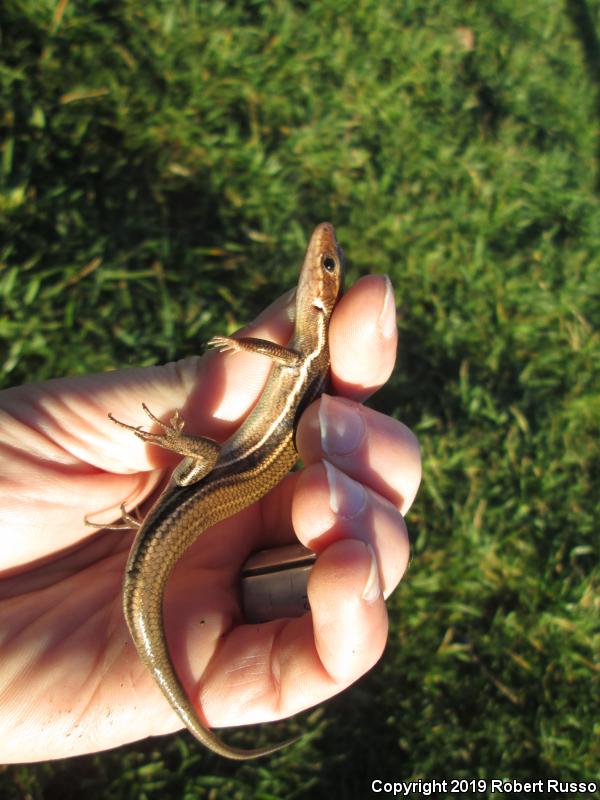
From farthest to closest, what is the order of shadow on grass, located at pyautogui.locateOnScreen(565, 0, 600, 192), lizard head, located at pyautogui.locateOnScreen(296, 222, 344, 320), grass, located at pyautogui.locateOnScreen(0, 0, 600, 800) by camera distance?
1. shadow on grass, located at pyautogui.locateOnScreen(565, 0, 600, 192)
2. grass, located at pyautogui.locateOnScreen(0, 0, 600, 800)
3. lizard head, located at pyautogui.locateOnScreen(296, 222, 344, 320)

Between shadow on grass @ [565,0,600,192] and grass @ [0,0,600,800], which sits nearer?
grass @ [0,0,600,800]

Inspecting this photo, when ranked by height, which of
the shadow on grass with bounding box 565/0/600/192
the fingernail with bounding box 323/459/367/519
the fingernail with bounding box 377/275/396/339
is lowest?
the fingernail with bounding box 323/459/367/519

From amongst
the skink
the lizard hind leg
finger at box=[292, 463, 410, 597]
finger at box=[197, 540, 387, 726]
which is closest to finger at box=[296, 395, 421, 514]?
finger at box=[292, 463, 410, 597]

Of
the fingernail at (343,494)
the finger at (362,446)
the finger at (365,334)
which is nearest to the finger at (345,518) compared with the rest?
the fingernail at (343,494)

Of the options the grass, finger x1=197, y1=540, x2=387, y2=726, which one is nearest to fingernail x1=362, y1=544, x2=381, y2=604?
finger x1=197, y1=540, x2=387, y2=726

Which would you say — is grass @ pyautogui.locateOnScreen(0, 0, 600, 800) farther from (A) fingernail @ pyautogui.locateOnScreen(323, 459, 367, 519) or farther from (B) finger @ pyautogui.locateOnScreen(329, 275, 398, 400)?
(A) fingernail @ pyautogui.locateOnScreen(323, 459, 367, 519)

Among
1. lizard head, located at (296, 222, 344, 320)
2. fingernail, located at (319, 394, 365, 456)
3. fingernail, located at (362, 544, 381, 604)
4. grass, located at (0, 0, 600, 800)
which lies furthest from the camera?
grass, located at (0, 0, 600, 800)

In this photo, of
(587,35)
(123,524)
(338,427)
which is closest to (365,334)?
(338,427)

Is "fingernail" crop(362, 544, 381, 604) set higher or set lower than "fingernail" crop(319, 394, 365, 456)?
lower
